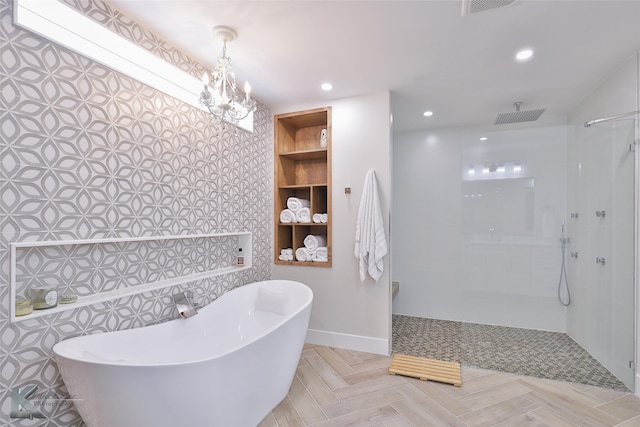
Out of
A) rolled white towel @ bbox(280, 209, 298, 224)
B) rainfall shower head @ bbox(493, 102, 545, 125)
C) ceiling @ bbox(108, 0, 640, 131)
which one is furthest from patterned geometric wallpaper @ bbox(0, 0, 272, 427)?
rainfall shower head @ bbox(493, 102, 545, 125)

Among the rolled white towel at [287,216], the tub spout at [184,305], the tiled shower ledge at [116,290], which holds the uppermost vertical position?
the rolled white towel at [287,216]

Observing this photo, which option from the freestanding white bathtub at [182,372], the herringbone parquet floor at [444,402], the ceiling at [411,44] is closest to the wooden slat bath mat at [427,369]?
the herringbone parquet floor at [444,402]

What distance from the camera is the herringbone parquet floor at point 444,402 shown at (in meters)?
1.87

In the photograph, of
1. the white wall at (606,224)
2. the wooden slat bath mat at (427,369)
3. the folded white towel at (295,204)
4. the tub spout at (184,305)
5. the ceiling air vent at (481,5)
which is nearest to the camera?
the ceiling air vent at (481,5)

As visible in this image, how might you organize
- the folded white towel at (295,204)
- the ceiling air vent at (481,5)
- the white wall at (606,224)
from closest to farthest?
the ceiling air vent at (481,5) → the white wall at (606,224) → the folded white towel at (295,204)

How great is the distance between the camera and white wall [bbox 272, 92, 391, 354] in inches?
112

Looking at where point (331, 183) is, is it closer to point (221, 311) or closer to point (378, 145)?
point (378, 145)

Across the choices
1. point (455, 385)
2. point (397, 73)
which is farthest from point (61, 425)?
point (397, 73)

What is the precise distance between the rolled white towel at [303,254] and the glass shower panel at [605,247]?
2.62 m

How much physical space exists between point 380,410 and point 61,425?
1.84 metres

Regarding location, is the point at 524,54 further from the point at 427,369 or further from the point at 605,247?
the point at 427,369

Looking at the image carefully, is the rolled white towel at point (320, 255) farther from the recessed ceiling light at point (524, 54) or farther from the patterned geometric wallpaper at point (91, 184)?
the recessed ceiling light at point (524, 54)

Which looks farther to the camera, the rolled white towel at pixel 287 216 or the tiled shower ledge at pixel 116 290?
the rolled white towel at pixel 287 216

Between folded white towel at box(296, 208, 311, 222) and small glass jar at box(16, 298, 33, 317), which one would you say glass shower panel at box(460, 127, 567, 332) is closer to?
folded white towel at box(296, 208, 311, 222)
